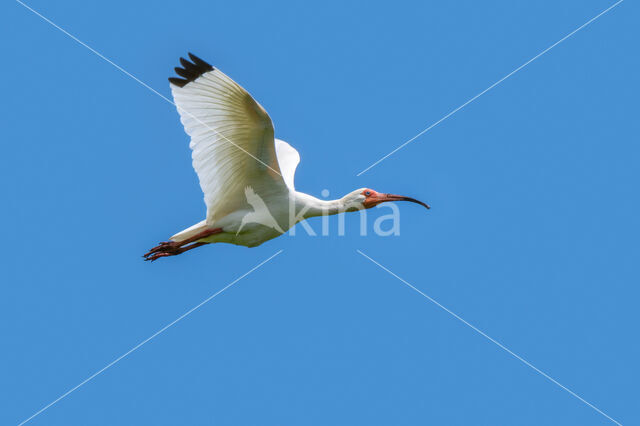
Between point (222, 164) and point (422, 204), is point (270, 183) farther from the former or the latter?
point (422, 204)

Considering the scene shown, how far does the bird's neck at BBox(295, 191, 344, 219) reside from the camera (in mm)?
14422

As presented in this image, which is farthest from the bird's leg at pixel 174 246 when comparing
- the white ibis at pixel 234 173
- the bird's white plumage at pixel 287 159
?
the bird's white plumage at pixel 287 159

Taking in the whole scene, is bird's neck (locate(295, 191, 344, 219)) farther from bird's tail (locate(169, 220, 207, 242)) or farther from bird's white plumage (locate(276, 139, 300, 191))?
bird's tail (locate(169, 220, 207, 242))

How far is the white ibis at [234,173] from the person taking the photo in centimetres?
1258

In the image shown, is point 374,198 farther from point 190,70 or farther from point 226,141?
point 190,70

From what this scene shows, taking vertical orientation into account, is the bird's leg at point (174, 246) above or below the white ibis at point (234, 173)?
below

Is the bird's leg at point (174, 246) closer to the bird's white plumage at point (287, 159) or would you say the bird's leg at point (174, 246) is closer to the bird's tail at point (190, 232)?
the bird's tail at point (190, 232)

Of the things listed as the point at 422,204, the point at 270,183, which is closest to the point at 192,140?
the point at 270,183

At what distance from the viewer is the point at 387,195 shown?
51.0ft

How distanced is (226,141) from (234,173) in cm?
73

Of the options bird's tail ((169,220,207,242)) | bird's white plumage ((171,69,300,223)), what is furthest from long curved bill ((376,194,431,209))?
bird's tail ((169,220,207,242))

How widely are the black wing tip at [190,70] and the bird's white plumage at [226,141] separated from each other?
7cm

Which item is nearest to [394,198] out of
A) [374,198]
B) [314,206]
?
[374,198]

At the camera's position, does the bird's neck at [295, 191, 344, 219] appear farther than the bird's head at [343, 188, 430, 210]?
No
